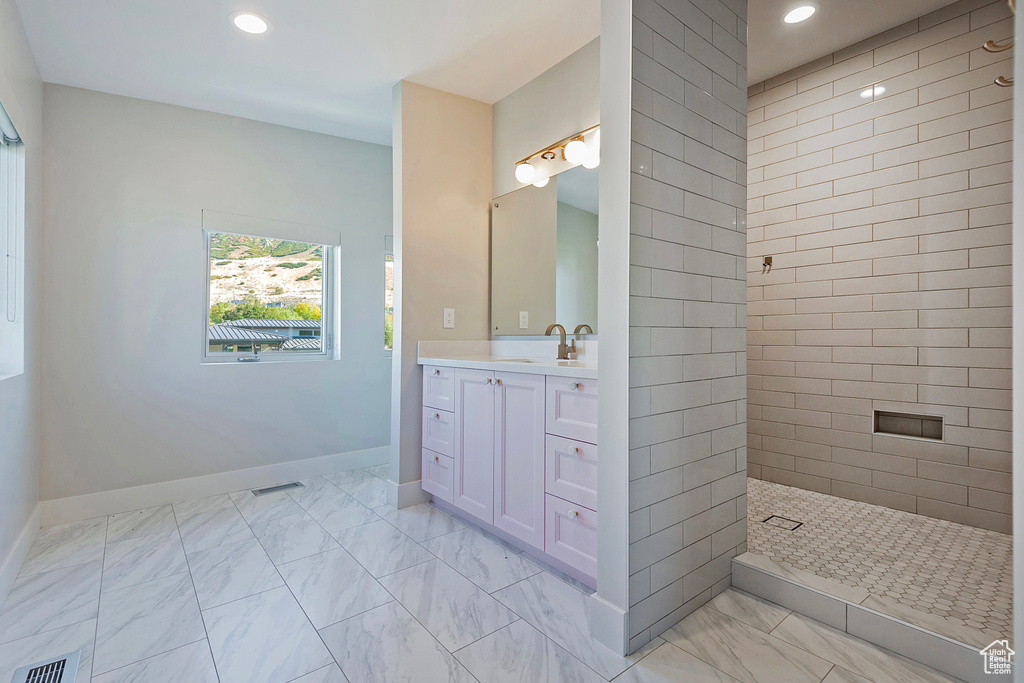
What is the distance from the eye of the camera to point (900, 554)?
2004 millimetres

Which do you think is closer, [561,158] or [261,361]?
[561,158]

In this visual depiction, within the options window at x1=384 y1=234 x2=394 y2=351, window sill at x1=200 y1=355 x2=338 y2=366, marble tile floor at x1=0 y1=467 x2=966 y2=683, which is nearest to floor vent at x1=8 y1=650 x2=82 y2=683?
marble tile floor at x1=0 y1=467 x2=966 y2=683

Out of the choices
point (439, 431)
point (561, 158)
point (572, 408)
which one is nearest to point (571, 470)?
point (572, 408)

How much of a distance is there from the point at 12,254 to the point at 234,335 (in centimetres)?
120

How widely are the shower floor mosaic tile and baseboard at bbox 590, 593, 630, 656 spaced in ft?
2.64

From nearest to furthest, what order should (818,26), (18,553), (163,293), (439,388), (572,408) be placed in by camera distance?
1. (572,408)
2. (18,553)
3. (818,26)
4. (439,388)
5. (163,293)

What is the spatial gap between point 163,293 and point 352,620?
95.4 inches

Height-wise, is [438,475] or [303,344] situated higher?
[303,344]

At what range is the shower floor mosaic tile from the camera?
1.64 metres

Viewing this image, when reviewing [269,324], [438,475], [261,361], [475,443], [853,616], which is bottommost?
[853,616]

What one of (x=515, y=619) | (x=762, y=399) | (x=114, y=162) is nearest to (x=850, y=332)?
(x=762, y=399)

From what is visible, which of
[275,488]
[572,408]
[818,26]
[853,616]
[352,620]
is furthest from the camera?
[275,488]

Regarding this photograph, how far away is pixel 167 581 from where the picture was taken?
2086mm

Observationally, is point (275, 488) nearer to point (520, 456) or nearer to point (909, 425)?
point (520, 456)
